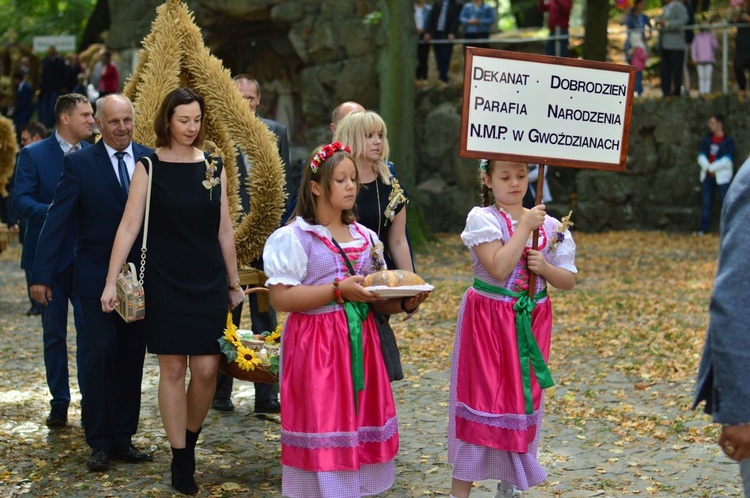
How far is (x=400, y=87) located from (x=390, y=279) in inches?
508

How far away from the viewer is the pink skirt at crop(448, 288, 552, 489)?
5059 millimetres

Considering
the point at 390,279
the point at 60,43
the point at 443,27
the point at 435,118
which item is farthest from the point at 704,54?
the point at 390,279

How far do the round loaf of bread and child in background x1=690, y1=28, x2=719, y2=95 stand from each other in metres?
17.0

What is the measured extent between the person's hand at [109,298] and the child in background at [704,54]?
663 inches

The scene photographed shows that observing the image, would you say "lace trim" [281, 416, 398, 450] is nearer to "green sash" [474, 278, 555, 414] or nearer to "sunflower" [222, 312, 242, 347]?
"green sash" [474, 278, 555, 414]

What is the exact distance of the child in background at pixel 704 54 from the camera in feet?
66.0

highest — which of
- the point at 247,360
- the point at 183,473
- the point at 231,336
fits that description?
the point at 231,336

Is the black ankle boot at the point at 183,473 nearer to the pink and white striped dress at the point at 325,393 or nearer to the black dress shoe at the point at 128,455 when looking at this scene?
the black dress shoe at the point at 128,455

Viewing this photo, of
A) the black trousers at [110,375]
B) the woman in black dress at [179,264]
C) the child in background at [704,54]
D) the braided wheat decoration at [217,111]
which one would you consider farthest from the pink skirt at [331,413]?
the child in background at [704,54]

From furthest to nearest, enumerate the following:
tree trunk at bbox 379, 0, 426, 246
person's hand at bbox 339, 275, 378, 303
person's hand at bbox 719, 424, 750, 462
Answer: tree trunk at bbox 379, 0, 426, 246
person's hand at bbox 339, 275, 378, 303
person's hand at bbox 719, 424, 750, 462

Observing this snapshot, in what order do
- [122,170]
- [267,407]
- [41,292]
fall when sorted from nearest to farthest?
[122,170]
[41,292]
[267,407]

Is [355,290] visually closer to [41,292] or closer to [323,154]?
[323,154]

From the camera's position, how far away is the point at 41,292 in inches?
252

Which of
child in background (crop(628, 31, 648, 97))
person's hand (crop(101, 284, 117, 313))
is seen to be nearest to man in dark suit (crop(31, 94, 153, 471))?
person's hand (crop(101, 284, 117, 313))
